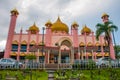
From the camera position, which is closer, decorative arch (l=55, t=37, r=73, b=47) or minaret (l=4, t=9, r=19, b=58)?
decorative arch (l=55, t=37, r=73, b=47)

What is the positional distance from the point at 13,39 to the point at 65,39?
1485cm

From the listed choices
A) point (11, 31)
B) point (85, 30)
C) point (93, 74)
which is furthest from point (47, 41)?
point (93, 74)

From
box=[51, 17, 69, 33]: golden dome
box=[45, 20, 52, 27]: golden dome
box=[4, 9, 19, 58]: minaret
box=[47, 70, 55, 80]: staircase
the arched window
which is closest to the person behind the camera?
box=[47, 70, 55, 80]: staircase

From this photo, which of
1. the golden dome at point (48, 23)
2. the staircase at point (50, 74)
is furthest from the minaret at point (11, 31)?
the staircase at point (50, 74)

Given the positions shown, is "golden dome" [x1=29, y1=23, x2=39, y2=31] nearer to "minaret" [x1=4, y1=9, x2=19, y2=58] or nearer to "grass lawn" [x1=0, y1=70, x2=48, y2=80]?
"minaret" [x1=4, y1=9, x2=19, y2=58]

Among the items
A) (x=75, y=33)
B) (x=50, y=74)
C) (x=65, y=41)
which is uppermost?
(x=75, y=33)

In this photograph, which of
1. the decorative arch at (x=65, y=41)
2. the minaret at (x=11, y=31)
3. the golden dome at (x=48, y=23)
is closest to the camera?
the decorative arch at (x=65, y=41)

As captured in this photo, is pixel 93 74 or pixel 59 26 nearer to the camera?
pixel 93 74

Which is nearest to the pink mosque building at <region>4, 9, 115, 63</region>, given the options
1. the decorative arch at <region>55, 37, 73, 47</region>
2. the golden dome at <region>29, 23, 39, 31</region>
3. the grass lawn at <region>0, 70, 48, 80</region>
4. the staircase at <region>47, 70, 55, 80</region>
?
the golden dome at <region>29, 23, 39, 31</region>

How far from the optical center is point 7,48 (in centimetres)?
3525

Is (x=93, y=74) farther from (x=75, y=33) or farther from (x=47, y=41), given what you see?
(x=75, y=33)

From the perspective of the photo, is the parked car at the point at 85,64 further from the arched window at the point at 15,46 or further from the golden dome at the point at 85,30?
the golden dome at the point at 85,30

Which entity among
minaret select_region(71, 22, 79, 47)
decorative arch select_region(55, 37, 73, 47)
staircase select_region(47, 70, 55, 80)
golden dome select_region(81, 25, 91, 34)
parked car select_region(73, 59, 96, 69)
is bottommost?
staircase select_region(47, 70, 55, 80)

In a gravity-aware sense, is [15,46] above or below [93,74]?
above
